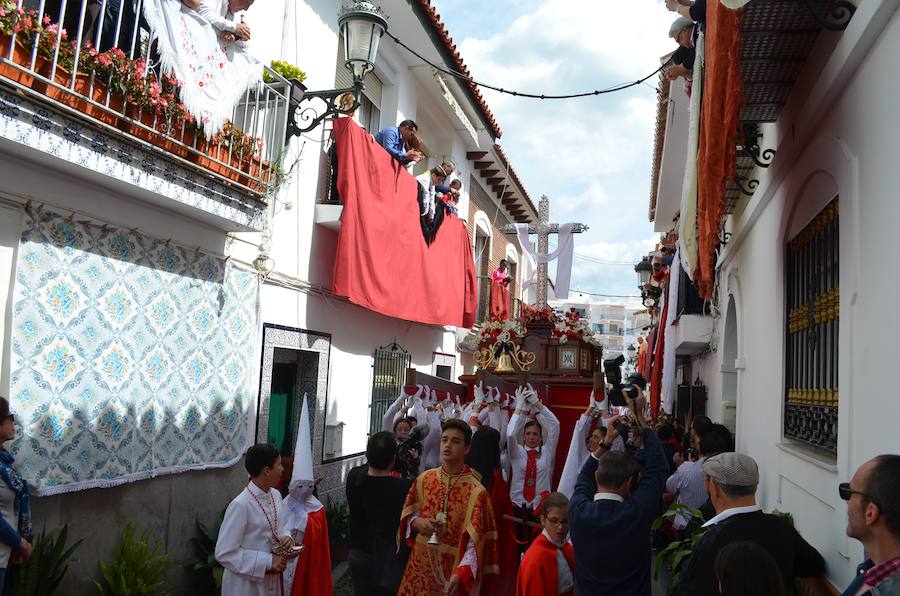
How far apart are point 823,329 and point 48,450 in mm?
5066

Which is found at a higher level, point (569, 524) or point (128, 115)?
point (128, 115)

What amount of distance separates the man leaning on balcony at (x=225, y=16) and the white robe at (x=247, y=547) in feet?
12.5

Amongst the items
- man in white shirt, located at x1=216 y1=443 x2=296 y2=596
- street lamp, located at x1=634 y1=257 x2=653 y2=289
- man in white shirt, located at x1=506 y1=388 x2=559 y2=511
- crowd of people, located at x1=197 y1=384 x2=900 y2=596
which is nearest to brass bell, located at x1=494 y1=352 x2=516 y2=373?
man in white shirt, located at x1=506 y1=388 x2=559 y2=511

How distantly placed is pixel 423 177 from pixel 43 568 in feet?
32.2

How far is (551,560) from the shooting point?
3.90 metres

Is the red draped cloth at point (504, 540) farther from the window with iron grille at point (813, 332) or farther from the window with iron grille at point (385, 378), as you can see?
the window with iron grille at point (385, 378)

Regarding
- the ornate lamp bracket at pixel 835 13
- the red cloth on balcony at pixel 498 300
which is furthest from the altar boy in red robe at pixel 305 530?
the red cloth on balcony at pixel 498 300

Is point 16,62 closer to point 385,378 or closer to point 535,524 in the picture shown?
point 535,524

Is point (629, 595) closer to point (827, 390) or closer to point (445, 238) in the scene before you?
point (827, 390)

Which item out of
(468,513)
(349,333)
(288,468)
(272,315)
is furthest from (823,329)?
(349,333)

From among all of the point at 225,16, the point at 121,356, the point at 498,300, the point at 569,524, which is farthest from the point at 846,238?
the point at 498,300

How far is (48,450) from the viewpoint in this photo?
15.9 feet

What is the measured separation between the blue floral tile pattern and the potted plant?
1.69 meters

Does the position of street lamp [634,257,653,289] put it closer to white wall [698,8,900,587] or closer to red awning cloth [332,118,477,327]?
red awning cloth [332,118,477,327]
